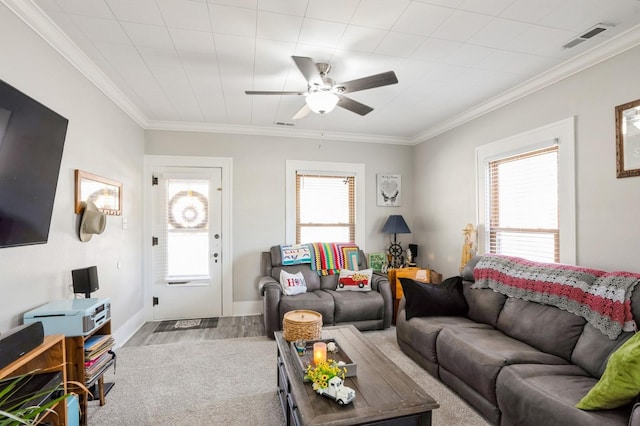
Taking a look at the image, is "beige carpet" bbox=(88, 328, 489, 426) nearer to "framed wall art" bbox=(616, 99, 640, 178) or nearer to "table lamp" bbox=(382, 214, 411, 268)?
"table lamp" bbox=(382, 214, 411, 268)

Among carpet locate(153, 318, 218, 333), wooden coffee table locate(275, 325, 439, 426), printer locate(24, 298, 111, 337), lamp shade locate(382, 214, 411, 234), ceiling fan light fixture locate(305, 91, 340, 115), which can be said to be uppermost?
ceiling fan light fixture locate(305, 91, 340, 115)

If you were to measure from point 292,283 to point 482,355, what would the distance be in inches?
87.1

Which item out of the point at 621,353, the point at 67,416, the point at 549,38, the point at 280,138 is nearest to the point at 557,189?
the point at 549,38

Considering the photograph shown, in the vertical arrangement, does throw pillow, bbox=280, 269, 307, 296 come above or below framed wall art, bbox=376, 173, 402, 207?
below

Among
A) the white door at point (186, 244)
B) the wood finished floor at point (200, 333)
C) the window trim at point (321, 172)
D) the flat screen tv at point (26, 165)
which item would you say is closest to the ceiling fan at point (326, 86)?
the flat screen tv at point (26, 165)

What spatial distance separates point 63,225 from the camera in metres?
2.39

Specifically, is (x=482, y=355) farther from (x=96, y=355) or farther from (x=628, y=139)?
(x=96, y=355)

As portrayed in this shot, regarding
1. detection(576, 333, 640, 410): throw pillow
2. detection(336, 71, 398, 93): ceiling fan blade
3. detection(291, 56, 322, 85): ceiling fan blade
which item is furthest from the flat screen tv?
detection(576, 333, 640, 410): throw pillow

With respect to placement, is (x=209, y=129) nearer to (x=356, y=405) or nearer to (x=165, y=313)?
(x=165, y=313)

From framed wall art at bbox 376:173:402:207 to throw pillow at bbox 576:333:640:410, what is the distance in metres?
3.54

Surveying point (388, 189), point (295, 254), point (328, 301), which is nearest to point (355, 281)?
point (328, 301)

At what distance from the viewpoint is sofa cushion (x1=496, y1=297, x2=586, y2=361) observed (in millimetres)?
2150

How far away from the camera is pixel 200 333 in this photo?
12.3 feet

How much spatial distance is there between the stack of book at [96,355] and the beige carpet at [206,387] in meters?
0.31
